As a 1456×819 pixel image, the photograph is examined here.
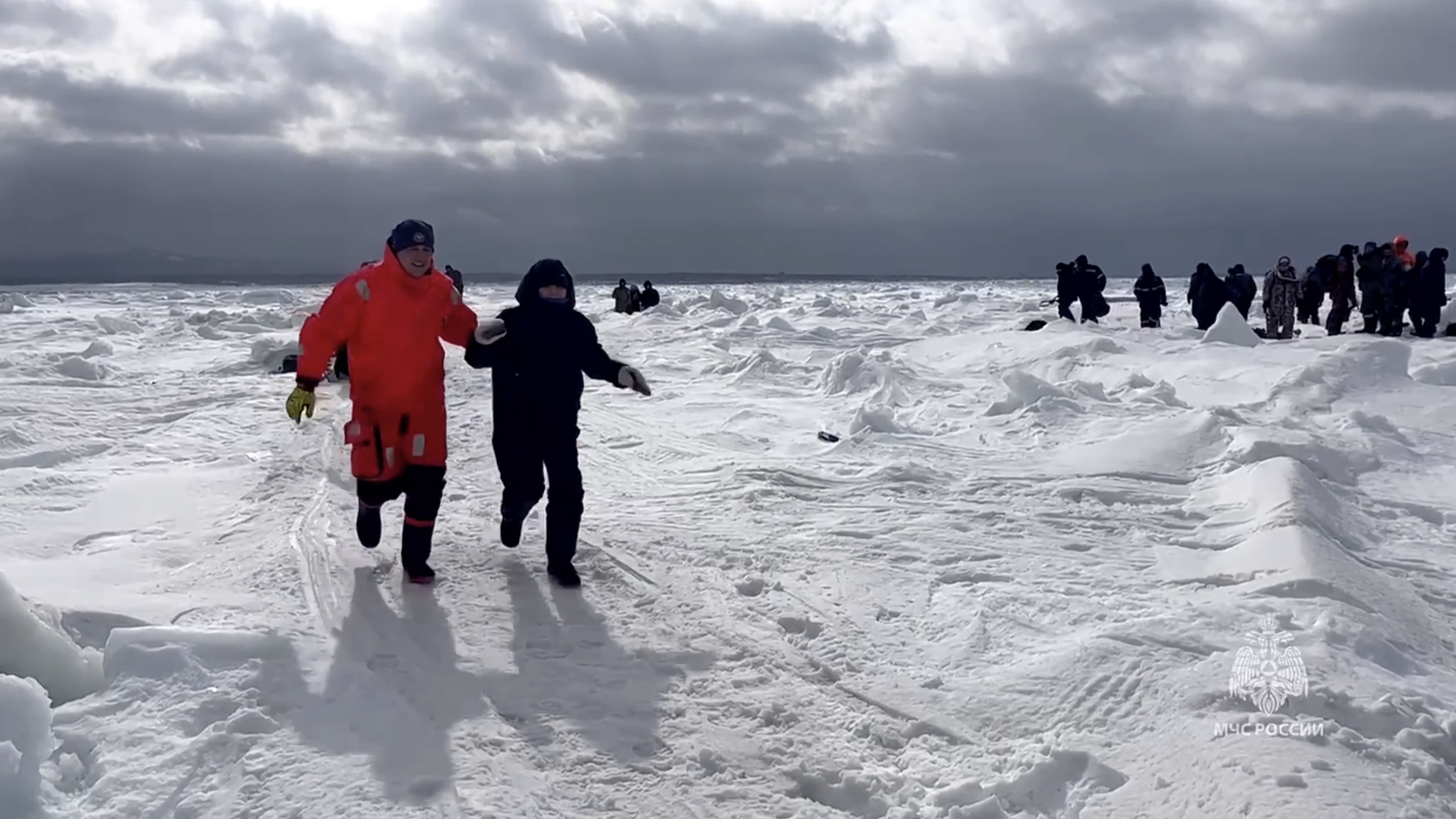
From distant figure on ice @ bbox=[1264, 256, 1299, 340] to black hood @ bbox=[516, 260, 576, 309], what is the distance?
16745 mm

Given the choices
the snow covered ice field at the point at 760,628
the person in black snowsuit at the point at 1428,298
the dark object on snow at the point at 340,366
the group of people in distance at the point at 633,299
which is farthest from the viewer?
the group of people in distance at the point at 633,299

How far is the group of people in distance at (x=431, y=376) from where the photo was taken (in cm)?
428

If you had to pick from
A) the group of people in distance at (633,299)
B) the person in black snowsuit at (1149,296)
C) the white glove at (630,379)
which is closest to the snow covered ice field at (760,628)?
the white glove at (630,379)

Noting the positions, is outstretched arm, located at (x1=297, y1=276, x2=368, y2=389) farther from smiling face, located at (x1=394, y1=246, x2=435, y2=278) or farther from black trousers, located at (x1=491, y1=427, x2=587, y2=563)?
black trousers, located at (x1=491, y1=427, x2=587, y2=563)

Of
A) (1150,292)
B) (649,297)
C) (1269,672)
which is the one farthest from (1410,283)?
(649,297)

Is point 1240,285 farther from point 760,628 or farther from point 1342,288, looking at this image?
point 760,628

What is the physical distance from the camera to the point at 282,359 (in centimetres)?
1337

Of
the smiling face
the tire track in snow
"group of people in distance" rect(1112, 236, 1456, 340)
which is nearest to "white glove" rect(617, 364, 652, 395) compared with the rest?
the smiling face

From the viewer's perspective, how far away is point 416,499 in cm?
438

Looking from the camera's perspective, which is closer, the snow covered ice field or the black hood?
the snow covered ice field

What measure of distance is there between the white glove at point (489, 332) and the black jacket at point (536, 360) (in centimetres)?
4

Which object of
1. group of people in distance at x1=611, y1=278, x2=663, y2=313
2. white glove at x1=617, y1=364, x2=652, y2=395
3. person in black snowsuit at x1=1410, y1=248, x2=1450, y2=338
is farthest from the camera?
group of people in distance at x1=611, y1=278, x2=663, y2=313

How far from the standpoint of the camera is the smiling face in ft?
14.0

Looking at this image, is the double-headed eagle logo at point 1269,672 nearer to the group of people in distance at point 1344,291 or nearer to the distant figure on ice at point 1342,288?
the group of people in distance at point 1344,291
